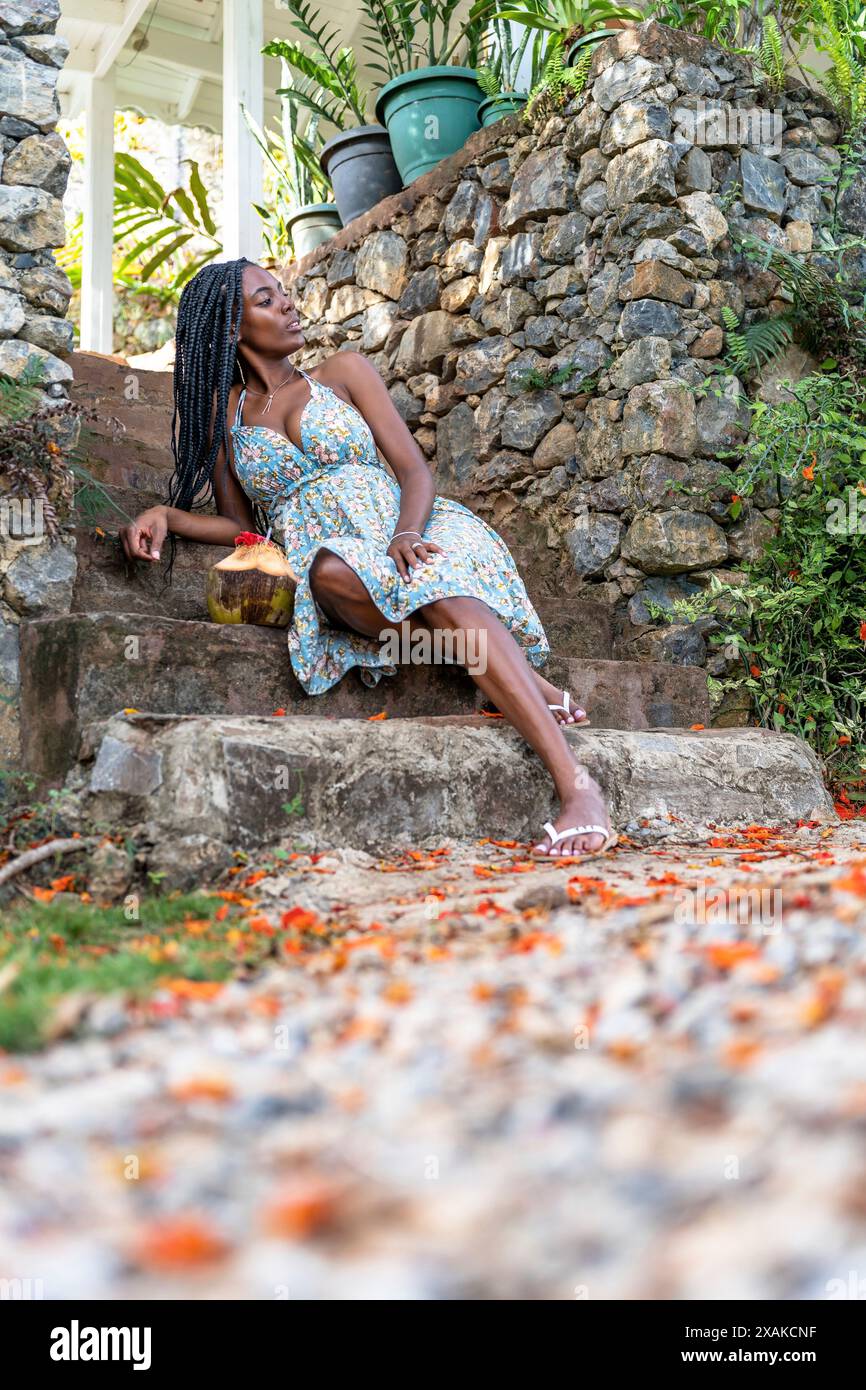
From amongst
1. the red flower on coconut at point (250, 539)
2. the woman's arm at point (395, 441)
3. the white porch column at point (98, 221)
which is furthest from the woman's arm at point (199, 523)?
the white porch column at point (98, 221)

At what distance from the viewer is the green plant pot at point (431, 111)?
15.0 feet

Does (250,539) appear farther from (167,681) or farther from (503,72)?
(503,72)

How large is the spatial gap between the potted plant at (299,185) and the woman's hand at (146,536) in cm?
295

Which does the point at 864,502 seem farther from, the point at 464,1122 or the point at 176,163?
the point at 176,163

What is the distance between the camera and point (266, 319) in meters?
3.00

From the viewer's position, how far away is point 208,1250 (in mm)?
850

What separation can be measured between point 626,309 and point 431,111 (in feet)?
4.97

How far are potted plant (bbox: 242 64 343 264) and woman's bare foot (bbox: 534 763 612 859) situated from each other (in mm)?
3619
